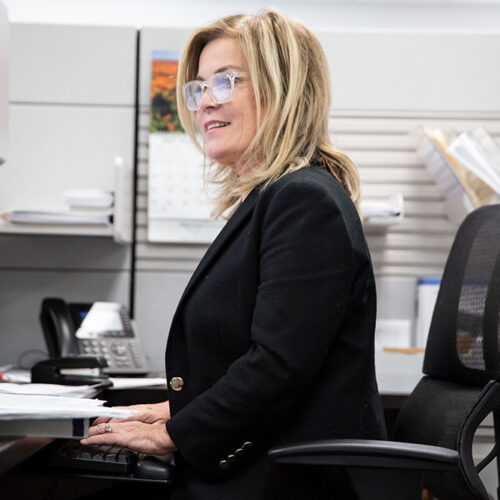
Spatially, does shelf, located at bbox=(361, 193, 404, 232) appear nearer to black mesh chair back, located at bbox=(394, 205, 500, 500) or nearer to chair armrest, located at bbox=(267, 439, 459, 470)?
black mesh chair back, located at bbox=(394, 205, 500, 500)

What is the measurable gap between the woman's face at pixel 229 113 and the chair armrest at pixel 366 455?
1.82ft

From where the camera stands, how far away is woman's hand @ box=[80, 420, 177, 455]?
1.03 metres

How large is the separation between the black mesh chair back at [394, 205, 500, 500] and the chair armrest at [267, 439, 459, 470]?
0.88 feet

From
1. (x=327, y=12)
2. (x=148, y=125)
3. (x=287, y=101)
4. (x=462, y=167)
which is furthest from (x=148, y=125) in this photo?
(x=327, y=12)

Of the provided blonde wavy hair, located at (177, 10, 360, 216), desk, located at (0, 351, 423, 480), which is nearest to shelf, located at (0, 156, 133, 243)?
desk, located at (0, 351, 423, 480)

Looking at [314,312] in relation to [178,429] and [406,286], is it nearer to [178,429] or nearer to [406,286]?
[178,429]

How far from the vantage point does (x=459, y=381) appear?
1.23 m

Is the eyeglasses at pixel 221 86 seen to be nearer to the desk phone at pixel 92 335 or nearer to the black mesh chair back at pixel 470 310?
the black mesh chair back at pixel 470 310

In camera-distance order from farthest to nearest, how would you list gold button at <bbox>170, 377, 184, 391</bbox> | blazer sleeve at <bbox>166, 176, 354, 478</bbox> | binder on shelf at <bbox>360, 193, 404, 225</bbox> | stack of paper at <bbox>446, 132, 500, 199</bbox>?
binder on shelf at <bbox>360, 193, 404, 225</bbox> < stack of paper at <bbox>446, 132, 500, 199</bbox> < gold button at <bbox>170, 377, 184, 391</bbox> < blazer sleeve at <bbox>166, 176, 354, 478</bbox>

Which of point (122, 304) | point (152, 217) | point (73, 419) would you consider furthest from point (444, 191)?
point (73, 419)

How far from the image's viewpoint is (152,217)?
216 cm

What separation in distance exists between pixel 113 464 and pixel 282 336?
0.31 metres

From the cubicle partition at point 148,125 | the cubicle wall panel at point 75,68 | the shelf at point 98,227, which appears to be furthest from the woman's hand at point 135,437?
the cubicle wall panel at point 75,68

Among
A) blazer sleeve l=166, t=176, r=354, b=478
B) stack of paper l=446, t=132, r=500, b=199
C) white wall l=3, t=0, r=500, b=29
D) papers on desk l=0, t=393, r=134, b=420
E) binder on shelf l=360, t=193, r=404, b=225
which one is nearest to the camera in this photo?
papers on desk l=0, t=393, r=134, b=420
